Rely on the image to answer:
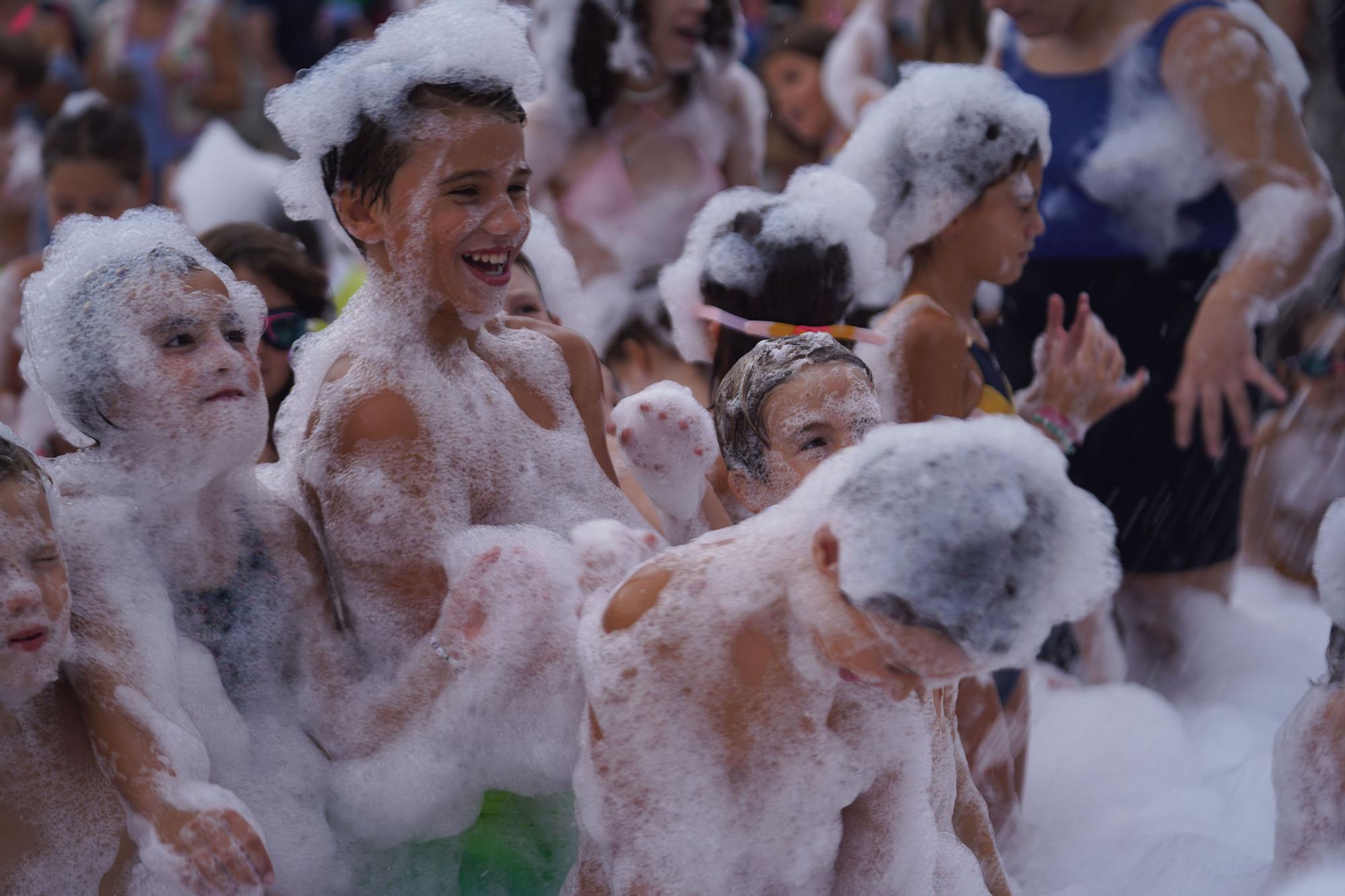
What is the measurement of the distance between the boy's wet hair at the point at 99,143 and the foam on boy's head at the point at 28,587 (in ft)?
7.51

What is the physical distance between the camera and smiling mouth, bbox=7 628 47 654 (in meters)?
1.56

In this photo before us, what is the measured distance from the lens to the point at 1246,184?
300cm

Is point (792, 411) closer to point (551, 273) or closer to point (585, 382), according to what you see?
point (585, 382)

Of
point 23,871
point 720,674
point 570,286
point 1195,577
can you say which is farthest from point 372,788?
point 1195,577

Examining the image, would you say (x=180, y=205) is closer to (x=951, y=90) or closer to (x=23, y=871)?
(x=951, y=90)

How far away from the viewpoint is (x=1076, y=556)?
4.44ft

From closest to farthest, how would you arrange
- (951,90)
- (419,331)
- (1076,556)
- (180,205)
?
(1076,556)
(419,331)
(951,90)
(180,205)

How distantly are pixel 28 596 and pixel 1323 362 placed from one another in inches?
123

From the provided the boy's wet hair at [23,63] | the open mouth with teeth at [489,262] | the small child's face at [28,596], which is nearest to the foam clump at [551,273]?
the open mouth with teeth at [489,262]

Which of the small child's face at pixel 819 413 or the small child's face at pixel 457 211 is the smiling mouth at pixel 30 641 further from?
the small child's face at pixel 819 413

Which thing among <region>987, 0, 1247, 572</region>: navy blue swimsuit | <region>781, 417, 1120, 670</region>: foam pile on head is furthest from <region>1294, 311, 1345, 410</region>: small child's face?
<region>781, 417, 1120, 670</region>: foam pile on head

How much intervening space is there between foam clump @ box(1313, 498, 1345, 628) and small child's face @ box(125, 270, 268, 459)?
4.60 ft

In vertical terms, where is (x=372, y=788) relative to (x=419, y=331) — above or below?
Result: below

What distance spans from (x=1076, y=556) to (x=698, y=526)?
34.4 inches
